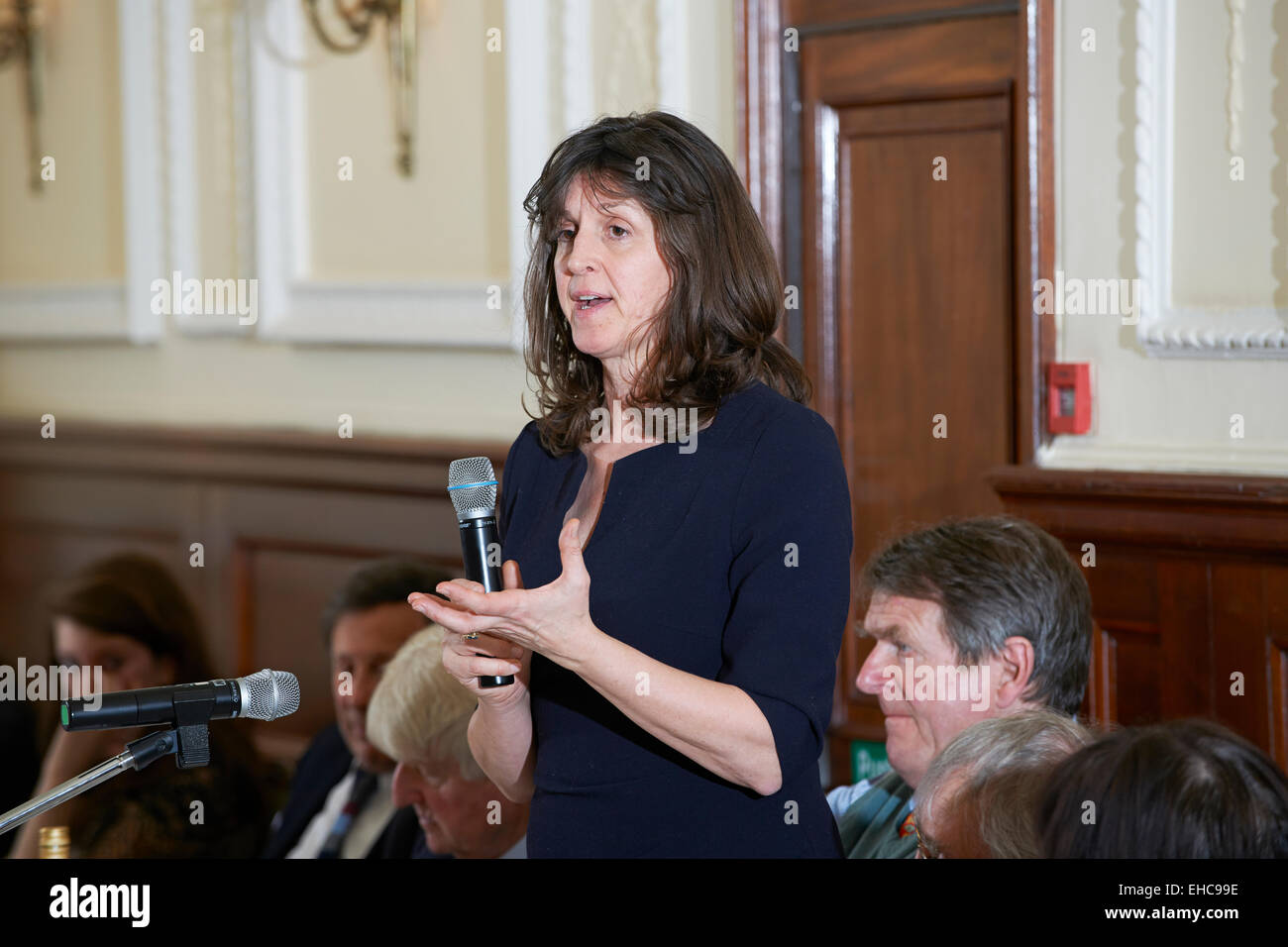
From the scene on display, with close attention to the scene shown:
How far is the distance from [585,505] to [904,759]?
70cm

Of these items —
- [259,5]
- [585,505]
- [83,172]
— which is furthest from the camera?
[83,172]

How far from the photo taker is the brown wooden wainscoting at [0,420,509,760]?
3.86m

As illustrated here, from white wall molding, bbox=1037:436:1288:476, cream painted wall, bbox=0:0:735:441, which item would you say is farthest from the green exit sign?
cream painted wall, bbox=0:0:735:441

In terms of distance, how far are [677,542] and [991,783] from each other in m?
0.42

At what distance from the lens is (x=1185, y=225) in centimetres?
280

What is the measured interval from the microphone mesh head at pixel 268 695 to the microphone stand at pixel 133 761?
5 centimetres

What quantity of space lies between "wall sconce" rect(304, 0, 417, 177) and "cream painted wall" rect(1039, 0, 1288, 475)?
174 centimetres

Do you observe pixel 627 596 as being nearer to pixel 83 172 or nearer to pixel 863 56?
pixel 863 56

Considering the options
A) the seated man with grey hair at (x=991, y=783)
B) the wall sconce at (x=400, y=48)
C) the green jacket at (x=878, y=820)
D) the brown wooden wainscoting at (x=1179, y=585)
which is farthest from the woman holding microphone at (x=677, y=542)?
the wall sconce at (x=400, y=48)

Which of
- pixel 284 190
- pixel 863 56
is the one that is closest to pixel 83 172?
pixel 284 190

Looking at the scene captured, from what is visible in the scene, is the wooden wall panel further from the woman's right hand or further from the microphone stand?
the microphone stand

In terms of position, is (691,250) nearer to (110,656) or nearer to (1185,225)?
(1185,225)

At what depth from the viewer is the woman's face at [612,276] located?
161 cm
